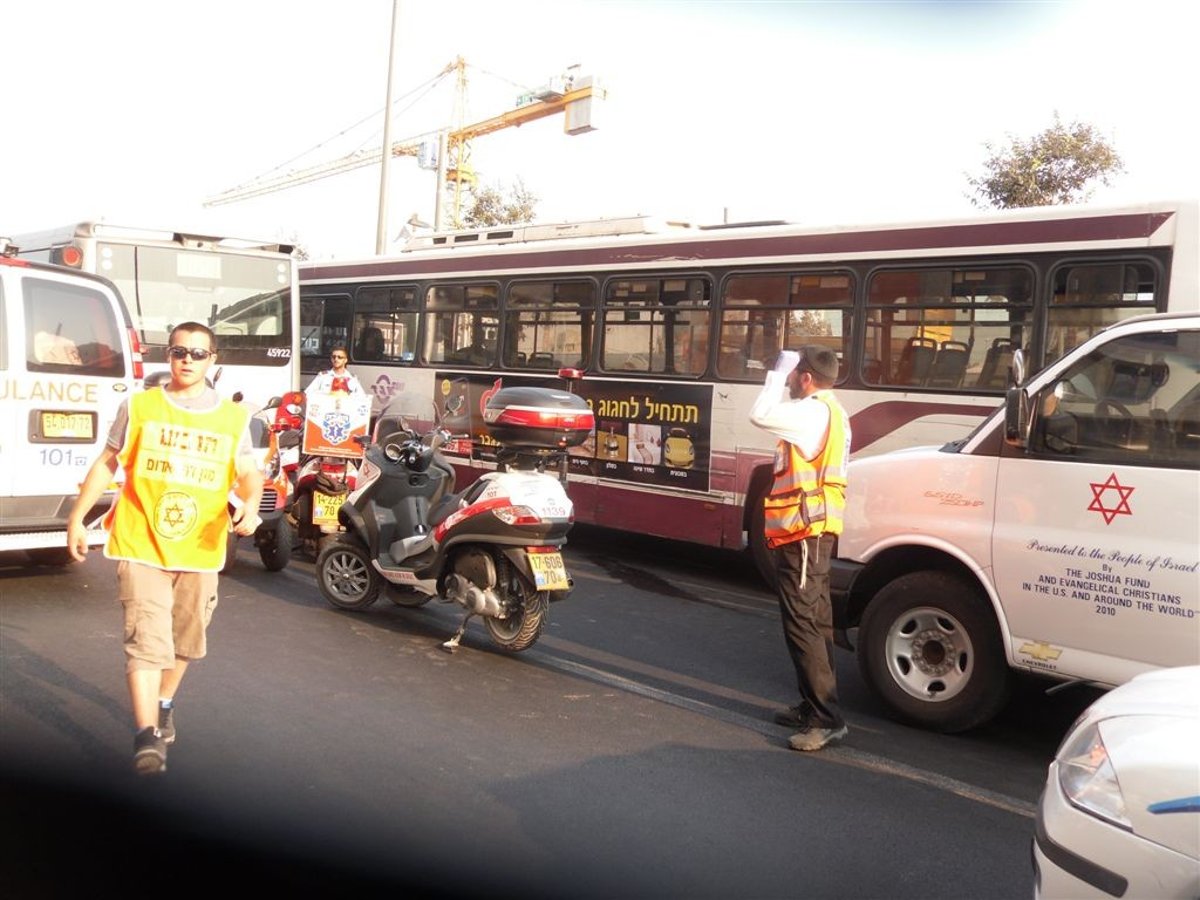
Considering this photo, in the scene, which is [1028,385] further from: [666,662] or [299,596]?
[299,596]

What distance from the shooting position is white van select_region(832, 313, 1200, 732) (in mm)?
4762

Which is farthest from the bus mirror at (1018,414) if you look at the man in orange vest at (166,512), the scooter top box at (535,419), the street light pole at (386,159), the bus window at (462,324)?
the street light pole at (386,159)

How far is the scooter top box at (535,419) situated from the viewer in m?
6.48

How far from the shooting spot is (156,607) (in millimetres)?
4371

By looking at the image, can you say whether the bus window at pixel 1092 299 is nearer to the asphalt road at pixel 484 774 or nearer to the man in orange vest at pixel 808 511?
the asphalt road at pixel 484 774

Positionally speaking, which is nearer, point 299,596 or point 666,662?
point 666,662

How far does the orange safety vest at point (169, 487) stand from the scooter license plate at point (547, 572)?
7.03 feet

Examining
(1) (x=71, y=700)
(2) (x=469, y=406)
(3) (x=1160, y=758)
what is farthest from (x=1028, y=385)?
(2) (x=469, y=406)

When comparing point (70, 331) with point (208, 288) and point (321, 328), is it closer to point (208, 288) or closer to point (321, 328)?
point (208, 288)

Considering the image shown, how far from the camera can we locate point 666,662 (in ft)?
22.0

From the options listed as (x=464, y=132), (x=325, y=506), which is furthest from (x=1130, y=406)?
(x=464, y=132)

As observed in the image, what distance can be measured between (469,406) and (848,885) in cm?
885

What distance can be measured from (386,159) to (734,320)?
13.6 meters

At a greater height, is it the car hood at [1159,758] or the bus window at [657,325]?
the bus window at [657,325]
